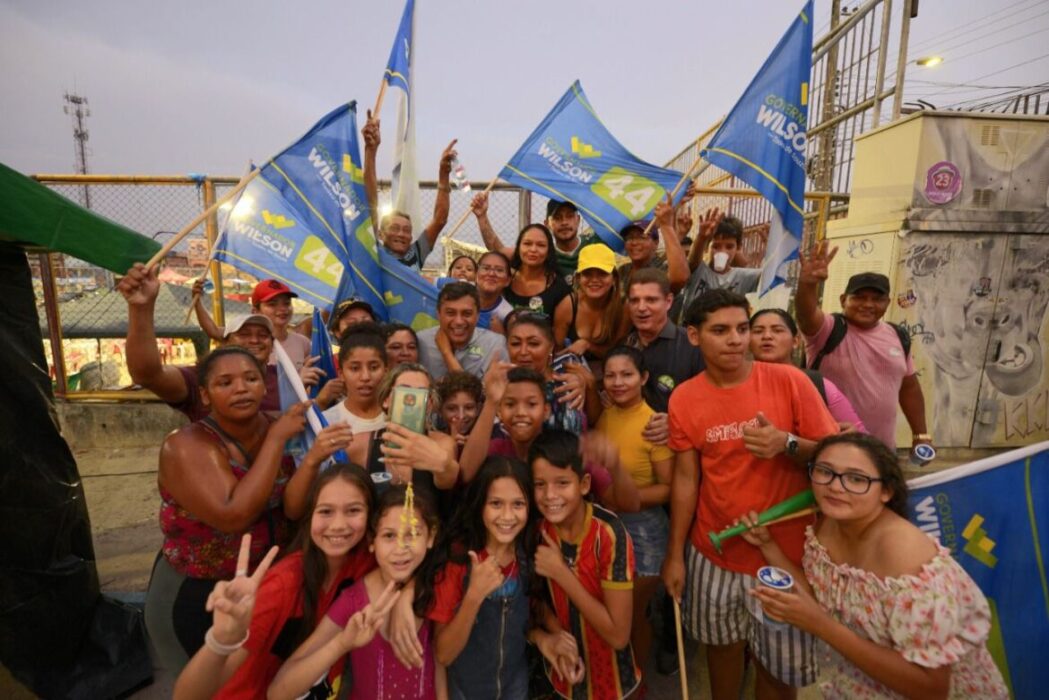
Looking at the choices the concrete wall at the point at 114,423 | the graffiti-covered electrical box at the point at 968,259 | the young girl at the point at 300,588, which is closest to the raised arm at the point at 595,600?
the young girl at the point at 300,588

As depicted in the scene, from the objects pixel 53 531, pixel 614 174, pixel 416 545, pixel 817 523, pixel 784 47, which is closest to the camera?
pixel 416 545

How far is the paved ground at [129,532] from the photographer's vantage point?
108 inches

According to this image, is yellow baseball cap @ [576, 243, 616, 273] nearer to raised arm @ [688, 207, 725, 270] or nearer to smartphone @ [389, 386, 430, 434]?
raised arm @ [688, 207, 725, 270]

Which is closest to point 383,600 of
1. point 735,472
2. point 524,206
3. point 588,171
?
point 735,472

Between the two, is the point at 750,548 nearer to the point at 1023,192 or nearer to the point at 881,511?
the point at 881,511

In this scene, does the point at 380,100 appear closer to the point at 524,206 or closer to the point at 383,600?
the point at 524,206

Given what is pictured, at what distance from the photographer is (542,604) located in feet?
7.12

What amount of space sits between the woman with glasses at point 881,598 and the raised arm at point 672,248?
75.4 inches

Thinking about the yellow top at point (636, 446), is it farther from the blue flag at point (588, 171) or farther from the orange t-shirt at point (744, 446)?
the blue flag at point (588, 171)

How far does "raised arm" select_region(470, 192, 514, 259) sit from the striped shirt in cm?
304

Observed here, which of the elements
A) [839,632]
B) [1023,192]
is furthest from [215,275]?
[1023,192]

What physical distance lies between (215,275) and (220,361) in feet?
14.8

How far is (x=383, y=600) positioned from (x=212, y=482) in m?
0.81

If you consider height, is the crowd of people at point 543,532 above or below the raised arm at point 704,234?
below
